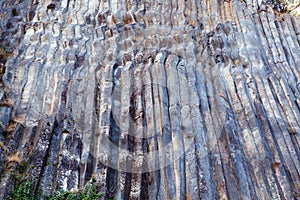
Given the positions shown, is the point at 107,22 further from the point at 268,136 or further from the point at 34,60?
the point at 268,136

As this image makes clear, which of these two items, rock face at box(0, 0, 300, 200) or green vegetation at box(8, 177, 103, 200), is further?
rock face at box(0, 0, 300, 200)

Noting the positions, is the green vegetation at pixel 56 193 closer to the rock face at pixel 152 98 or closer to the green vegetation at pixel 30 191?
the green vegetation at pixel 30 191

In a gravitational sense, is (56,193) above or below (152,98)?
below

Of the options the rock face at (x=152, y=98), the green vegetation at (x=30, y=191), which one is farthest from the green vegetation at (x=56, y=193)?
the rock face at (x=152, y=98)

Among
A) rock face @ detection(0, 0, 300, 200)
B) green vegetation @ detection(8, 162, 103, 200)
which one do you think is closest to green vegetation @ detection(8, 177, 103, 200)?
green vegetation @ detection(8, 162, 103, 200)

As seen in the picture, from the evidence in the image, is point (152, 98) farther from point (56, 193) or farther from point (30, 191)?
point (30, 191)

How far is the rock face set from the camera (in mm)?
6348

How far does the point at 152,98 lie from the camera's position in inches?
306

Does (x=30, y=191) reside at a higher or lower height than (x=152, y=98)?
lower

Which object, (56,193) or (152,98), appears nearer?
(56,193)

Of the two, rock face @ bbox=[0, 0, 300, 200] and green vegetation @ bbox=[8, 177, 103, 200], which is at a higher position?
rock face @ bbox=[0, 0, 300, 200]

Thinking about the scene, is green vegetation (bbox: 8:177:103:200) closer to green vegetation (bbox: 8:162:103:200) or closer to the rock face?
green vegetation (bbox: 8:162:103:200)

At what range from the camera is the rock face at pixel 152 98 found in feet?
20.8

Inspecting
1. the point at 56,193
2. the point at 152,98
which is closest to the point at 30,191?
the point at 56,193
